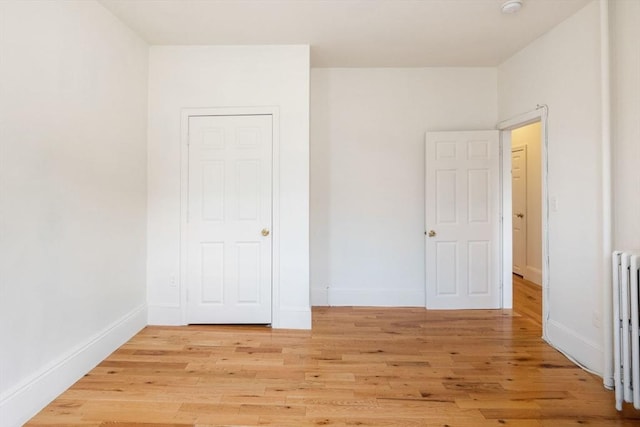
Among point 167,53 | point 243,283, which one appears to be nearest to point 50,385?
point 243,283

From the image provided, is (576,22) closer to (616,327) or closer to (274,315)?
(616,327)

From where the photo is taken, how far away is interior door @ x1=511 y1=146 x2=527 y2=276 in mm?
5195

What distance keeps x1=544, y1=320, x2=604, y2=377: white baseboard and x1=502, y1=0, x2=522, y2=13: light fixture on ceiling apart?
8.53 ft

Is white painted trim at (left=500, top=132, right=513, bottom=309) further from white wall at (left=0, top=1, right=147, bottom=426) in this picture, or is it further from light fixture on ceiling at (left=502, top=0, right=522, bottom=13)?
white wall at (left=0, top=1, right=147, bottom=426)

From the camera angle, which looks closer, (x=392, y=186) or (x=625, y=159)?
(x=625, y=159)

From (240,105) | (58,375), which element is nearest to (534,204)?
(240,105)

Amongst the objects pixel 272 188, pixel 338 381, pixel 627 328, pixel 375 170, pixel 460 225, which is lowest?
pixel 338 381

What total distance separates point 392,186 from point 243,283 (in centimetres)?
200

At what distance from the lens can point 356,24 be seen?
2.90 m

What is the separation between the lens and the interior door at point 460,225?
383 cm

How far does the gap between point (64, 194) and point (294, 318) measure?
2.13m

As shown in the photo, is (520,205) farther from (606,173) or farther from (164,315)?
(164,315)

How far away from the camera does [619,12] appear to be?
2.30 m

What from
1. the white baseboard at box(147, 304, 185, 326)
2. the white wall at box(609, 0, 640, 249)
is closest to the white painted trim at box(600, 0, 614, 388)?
the white wall at box(609, 0, 640, 249)
